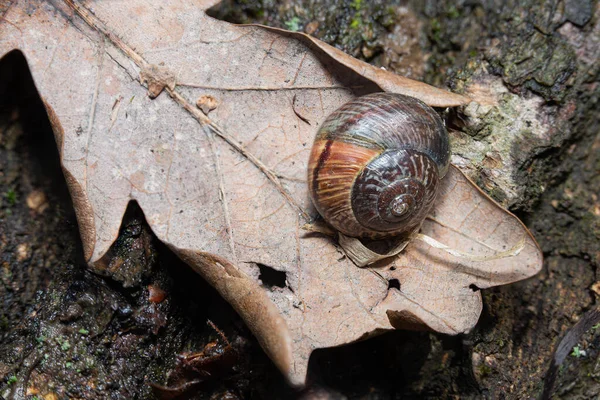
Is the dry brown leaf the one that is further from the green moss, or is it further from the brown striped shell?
the green moss

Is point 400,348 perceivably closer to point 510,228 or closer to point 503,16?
point 510,228

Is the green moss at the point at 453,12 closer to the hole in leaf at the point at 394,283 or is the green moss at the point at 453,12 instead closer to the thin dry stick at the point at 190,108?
the thin dry stick at the point at 190,108

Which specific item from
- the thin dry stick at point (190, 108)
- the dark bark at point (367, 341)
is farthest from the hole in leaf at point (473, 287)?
the thin dry stick at point (190, 108)

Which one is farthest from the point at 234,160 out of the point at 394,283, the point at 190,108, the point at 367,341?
the point at 367,341

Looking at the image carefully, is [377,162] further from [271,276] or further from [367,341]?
[367,341]

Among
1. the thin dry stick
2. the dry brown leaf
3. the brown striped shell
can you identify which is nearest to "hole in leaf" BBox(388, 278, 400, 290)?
the dry brown leaf

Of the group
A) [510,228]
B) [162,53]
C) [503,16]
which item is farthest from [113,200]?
[503,16]
